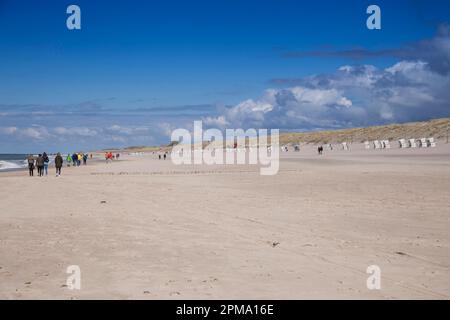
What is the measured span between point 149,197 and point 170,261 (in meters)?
11.3

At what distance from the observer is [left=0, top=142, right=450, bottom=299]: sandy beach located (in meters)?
7.08

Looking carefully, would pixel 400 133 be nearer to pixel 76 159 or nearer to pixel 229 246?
pixel 76 159

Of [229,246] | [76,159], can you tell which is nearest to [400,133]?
[76,159]

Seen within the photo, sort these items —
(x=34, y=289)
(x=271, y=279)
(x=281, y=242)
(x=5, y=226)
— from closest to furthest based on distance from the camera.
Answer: (x=34, y=289) → (x=271, y=279) → (x=281, y=242) → (x=5, y=226)

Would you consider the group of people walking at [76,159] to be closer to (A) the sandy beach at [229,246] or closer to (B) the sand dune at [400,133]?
(A) the sandy beach at [229,246]

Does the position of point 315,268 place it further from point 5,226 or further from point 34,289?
point 5,226

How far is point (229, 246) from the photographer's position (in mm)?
10047

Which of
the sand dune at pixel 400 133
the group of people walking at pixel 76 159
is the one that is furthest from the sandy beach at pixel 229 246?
the sand dune at pixel 400 133

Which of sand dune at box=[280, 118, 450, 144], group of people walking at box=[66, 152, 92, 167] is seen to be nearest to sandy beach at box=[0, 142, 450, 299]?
group of people walking at box=[66, 152, 92, 167]

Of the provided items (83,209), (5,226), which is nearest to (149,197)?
(83,209)
